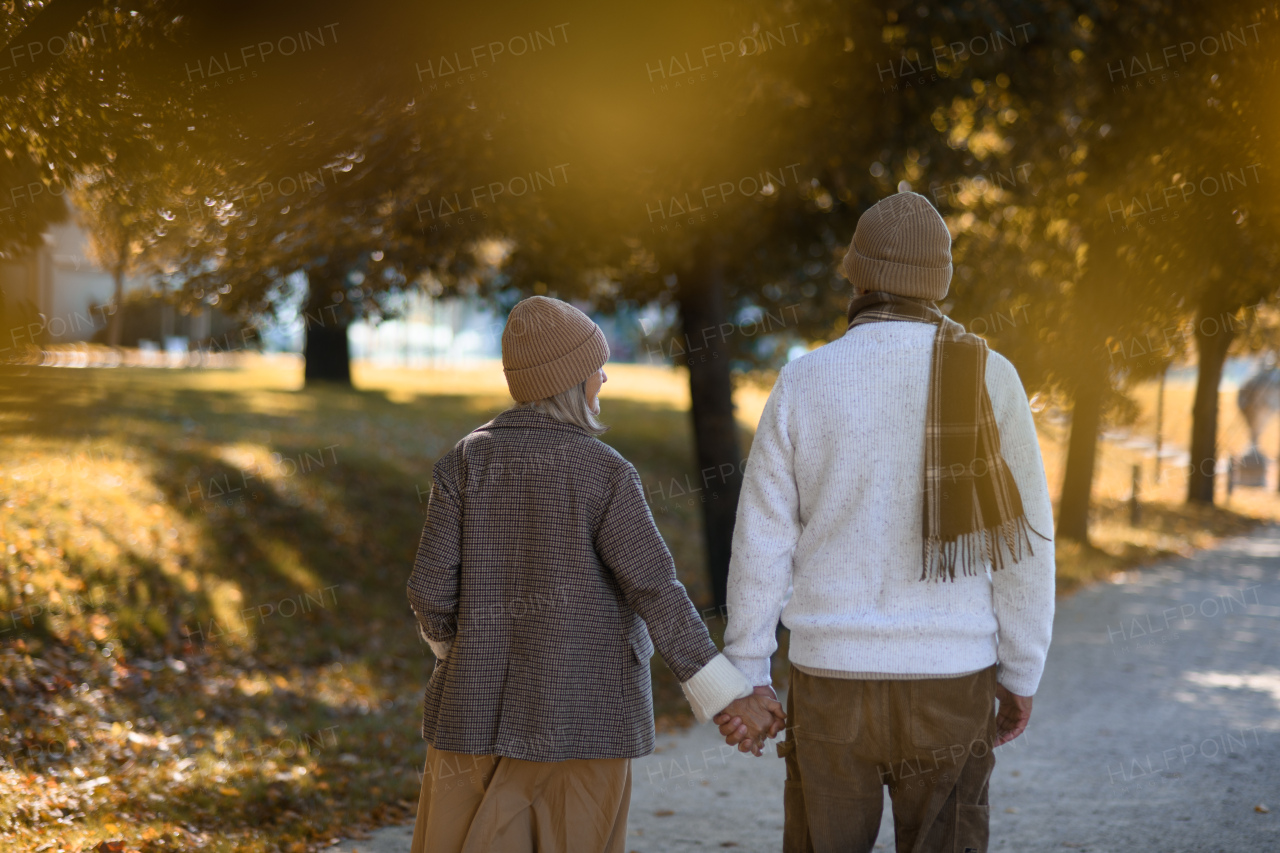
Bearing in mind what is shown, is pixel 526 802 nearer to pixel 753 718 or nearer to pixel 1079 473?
pixel 753 718

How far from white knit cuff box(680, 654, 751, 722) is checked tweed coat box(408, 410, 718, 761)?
0.03m

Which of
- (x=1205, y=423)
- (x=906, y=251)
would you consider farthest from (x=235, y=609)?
(x=1205, y=423)

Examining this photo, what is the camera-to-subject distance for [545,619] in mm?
2938

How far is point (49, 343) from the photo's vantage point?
534cm

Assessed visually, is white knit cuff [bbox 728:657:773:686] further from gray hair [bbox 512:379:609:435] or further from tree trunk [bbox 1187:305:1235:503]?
tree trunk [bbox 1187:305:1235:503]

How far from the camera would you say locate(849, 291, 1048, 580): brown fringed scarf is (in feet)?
8.68

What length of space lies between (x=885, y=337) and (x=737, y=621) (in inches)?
32.3

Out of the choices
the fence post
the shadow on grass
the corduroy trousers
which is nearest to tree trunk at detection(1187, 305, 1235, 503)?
the fence post

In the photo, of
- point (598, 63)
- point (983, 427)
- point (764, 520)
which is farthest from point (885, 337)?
point (598, 63)

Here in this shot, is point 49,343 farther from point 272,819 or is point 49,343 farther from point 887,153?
point 887,153

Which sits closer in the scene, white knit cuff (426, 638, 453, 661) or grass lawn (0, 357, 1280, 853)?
white knit cuff (426, 638, 453, 661)

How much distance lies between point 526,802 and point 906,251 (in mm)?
1787

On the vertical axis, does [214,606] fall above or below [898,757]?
below

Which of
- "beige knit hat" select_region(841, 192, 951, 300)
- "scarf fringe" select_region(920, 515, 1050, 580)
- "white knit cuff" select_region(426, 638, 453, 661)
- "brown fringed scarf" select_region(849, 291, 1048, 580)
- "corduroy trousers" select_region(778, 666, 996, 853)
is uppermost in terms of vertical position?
"beige knit hat" select_region(841, 192, 951, 300)
